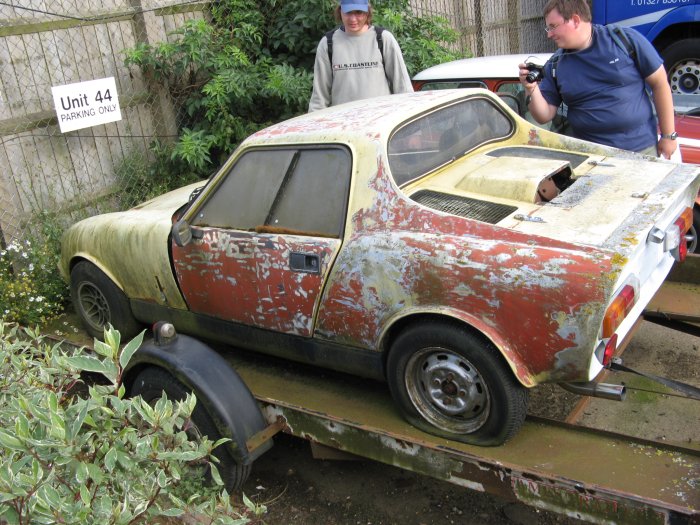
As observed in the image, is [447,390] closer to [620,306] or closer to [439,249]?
[439,249]

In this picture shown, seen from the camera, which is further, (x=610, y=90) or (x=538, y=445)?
(x=610, y=90)

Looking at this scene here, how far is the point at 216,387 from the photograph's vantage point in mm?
3385

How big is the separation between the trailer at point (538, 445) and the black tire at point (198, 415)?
102 millimetres

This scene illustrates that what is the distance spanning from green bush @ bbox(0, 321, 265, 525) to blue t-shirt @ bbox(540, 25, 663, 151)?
3.23 m

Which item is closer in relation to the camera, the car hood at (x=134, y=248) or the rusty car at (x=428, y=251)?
the rusty car at (x=428, y=251)

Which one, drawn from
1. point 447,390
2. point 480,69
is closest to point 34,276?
point 447,390

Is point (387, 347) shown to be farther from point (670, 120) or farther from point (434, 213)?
point (670, 120)

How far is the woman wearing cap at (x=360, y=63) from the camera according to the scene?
5.33 meters

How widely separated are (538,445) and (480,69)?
439 centimetres

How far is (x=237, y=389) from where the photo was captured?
3.44m

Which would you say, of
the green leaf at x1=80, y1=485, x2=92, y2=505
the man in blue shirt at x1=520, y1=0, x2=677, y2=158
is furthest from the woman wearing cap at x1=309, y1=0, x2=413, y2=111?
the green leaf at x1=80, y1=485, x2=92, y2=505

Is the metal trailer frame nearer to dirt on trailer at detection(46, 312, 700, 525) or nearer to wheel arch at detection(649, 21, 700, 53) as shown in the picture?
dirt on trailer at detection(46, 312, 700, 525)

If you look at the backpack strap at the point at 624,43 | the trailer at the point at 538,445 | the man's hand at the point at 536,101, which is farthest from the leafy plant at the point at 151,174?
the backpack strap at the point at 624,43

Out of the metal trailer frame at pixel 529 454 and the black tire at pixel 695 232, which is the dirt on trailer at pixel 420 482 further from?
the black tire at pixel 695 232
